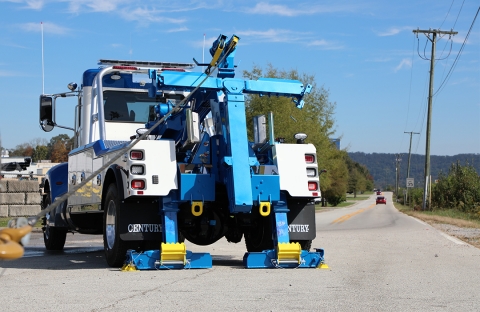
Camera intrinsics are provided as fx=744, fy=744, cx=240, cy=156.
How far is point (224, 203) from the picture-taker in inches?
388

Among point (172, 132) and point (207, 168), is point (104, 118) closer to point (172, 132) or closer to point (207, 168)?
point (172, 132)

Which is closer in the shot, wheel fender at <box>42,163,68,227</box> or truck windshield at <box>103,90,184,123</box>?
truck windshield at <box>103,90,184,123</box>

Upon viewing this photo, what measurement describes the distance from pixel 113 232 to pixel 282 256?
2219 mm

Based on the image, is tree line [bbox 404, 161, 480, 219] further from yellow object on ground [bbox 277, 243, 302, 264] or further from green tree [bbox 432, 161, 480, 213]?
yellow object on ground [bbox 277, 243, 302, 264]

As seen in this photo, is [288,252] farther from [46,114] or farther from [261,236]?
[46,114]

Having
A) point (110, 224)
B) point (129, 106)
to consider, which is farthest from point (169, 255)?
point (129, 106)

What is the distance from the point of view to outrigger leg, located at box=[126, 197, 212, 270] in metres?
9.02

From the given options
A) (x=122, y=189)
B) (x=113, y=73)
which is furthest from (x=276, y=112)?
(x=122, y=189)

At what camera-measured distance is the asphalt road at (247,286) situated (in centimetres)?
641

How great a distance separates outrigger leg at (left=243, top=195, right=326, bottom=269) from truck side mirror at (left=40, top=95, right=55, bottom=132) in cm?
450

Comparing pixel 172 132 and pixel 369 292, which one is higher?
pixel 172 132

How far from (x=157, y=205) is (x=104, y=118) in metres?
2.60

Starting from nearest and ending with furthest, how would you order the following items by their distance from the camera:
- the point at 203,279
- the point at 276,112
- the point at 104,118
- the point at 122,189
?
the point at 203,279
the point at 122,189
the point at 104,118
the point at 276,112

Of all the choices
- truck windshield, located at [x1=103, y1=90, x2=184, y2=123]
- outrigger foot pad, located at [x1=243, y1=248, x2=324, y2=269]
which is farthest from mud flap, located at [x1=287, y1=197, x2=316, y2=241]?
truck windshield, located at [x1=103, y1=90, x2=184, y2=123]
